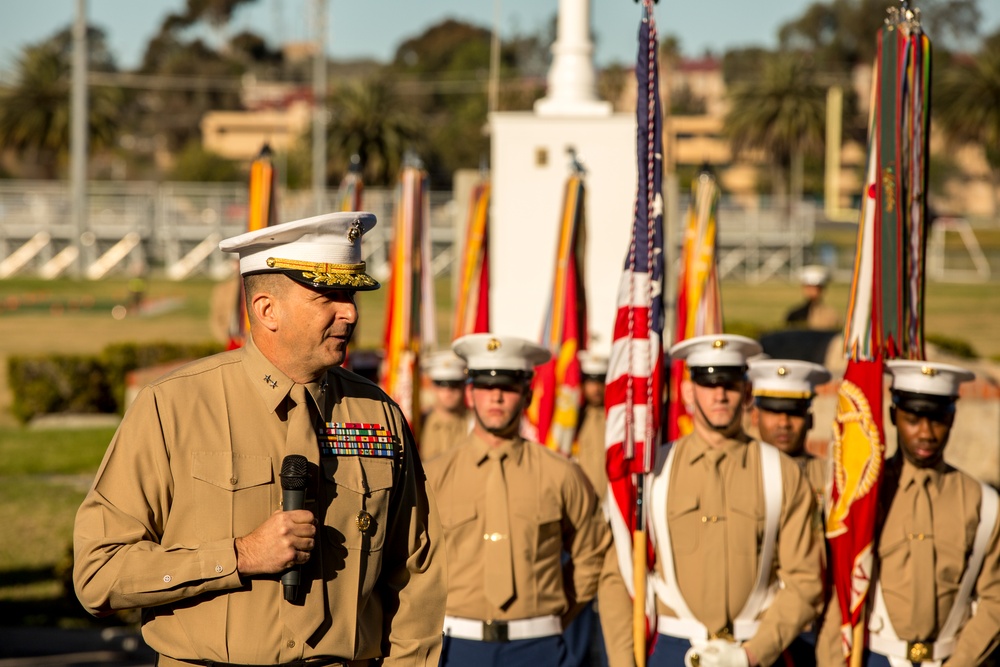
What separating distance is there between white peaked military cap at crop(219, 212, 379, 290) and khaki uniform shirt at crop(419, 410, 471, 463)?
17.2 feet

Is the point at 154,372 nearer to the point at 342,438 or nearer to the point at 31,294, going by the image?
the point at 342,438

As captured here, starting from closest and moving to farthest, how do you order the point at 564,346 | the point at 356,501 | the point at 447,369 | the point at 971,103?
1. the point at 356,501
2. the point at 447,369
3. the point at 564,346
4. the point at 971,103

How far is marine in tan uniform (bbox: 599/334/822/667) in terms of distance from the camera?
5.21 m

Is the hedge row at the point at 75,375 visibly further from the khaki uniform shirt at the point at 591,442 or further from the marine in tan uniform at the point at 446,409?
the khaki uniform shirt at the point at 591,442

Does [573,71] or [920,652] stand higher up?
[573,71]

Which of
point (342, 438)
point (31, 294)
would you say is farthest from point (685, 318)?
point (31, 294)

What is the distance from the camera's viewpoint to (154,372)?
14.0 meters

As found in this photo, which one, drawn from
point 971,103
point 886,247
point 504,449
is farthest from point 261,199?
point 971,103

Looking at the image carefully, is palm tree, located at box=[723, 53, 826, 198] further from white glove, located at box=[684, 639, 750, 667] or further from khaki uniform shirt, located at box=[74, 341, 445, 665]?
khaki uniform shirt, located at box=[74, 341, 445, 665]

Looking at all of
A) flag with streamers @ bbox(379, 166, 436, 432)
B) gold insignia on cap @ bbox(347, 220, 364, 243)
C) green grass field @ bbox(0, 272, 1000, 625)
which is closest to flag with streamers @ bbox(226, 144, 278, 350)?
flag with streamers @ bbox(379, 166, 436, 432)

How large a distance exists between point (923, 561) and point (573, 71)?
26.3 ft

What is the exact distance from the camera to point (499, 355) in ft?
18.8

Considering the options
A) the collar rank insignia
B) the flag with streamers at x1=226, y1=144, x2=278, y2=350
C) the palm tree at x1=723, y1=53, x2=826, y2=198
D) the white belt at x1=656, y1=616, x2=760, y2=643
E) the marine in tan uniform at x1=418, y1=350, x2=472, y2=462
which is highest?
the palm tree at x1=723, y1=53, x2=826, y2=198

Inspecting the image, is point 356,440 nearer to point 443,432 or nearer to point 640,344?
point 640,344
